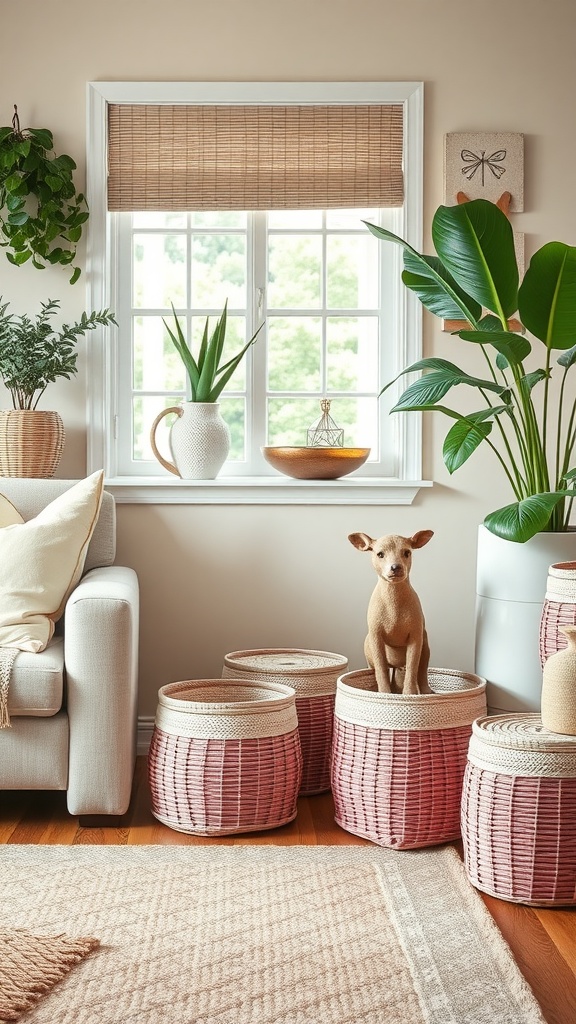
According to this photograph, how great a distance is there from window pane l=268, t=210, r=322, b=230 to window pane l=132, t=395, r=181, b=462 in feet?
2.33

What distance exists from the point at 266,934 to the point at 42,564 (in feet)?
3.93

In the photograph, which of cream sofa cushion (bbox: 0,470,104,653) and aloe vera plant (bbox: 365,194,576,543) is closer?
aloe vera plant (bbox: 365,194,576,543)

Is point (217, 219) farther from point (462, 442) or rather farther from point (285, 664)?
point (285, 664)

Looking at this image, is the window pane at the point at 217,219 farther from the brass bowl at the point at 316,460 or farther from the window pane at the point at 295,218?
the brass bowl at the point at 316,460

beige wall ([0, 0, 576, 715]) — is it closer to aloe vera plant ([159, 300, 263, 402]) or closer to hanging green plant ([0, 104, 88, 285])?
hanging green plant ([0, 104, 88, 285])

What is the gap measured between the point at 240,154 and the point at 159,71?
0.38 meters

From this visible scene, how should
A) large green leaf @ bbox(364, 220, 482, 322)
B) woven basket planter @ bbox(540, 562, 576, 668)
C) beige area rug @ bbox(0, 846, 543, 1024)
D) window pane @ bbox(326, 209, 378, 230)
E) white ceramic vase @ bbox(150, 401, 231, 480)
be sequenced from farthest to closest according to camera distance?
window pane @ bbox(326, 209, 378, 230) → white ceramic vase @ bbox(150, 401, 231, 480) → large green leaf @ bbox(364, 220, 482, 322) → woven basket planter @ bbox(540, 562, 576, 668) → beige area rug @ bbox(0, 846, 543, 1024)

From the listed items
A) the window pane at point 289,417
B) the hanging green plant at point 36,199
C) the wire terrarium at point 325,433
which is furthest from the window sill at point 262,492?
the hanging green plant at point 36,199

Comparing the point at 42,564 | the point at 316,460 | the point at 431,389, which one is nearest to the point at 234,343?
the point at 316,460

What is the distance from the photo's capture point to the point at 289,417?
344 centimetres

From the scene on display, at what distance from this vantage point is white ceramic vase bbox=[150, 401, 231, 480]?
3.20m

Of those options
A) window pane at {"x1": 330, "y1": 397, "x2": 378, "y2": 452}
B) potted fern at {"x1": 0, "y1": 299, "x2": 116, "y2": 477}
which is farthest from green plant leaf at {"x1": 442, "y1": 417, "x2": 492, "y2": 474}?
potted fern at {"x1": 0, "y1": 299, "x2": 116, "y2": 477}

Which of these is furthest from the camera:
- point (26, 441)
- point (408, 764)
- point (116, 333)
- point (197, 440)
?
point (116, 333)

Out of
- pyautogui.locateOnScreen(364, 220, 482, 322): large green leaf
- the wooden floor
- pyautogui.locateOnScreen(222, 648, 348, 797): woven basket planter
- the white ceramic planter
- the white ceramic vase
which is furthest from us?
the white ceramic vase
